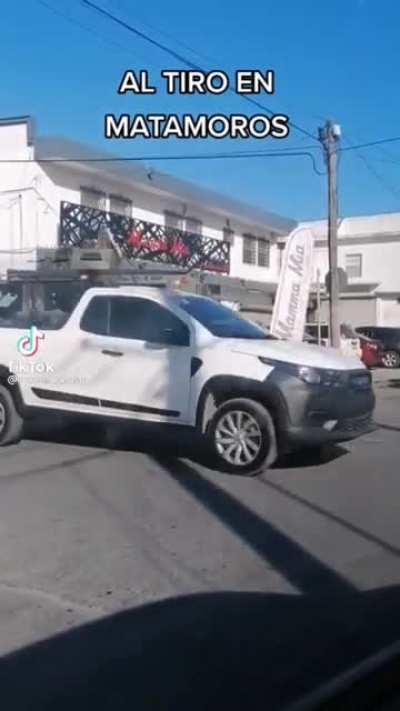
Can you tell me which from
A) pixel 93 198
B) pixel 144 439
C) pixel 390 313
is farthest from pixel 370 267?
pixel 144 439

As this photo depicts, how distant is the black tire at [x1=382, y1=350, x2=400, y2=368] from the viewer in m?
31.0

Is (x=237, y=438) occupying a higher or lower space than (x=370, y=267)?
lower

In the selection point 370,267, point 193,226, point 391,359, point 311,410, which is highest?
point 193,226

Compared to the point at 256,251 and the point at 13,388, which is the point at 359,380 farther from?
the point at 256,251

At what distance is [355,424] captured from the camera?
30.4 feet

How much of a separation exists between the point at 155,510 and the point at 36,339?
11.0 ft

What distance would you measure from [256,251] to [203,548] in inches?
1140

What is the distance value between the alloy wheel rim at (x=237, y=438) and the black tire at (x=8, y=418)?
2620 mm

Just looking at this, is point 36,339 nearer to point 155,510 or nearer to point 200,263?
point 155,510

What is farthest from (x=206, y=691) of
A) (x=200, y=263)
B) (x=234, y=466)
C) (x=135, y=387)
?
(x=200, y=263)

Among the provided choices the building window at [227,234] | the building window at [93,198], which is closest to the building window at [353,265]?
the building window at [227,234]

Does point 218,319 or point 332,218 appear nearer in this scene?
point 218,319

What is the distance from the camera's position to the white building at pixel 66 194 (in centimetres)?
2281

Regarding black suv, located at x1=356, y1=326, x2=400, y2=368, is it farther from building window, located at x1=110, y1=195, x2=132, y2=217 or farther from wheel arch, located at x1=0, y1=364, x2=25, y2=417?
wheel arch, located at x1=0, y1=364, x2=25, y2=417
